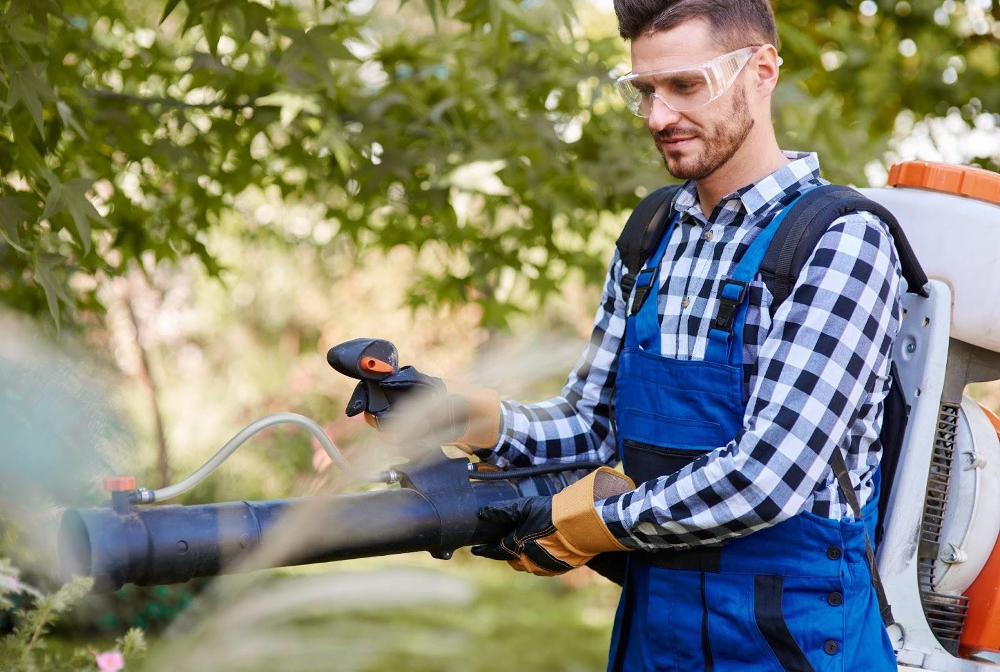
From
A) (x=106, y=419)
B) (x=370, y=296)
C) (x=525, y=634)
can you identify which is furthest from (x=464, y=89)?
(x=370, y=296)

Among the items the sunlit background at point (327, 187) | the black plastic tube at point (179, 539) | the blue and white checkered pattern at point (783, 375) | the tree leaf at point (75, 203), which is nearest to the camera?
the sunlit background at point (327, 187)

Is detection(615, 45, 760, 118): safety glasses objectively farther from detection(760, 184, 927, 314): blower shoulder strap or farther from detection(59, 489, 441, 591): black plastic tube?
detection(59, 489, 441, 591): black plastic tube

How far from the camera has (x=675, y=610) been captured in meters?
1.46

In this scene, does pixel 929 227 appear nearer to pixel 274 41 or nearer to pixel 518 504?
pixel 518 504

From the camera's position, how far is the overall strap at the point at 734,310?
139cm

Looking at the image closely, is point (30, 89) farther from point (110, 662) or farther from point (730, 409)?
point (730, 409)

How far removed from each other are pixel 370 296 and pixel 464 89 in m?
4.51

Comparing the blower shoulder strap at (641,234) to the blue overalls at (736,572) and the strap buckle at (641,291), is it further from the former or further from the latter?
the blue overalls at (736,572)

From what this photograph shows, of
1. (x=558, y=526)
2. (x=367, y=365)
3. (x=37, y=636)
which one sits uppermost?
(x=367, y=365)

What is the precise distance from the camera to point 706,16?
148 centimetres

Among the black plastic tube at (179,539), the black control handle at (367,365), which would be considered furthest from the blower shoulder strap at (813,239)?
the black plastic tube at (179,539)

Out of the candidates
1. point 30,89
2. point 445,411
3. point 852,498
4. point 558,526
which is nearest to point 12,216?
point 30,89

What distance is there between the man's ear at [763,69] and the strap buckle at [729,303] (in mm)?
314

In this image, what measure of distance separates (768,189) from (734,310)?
0.23 m
